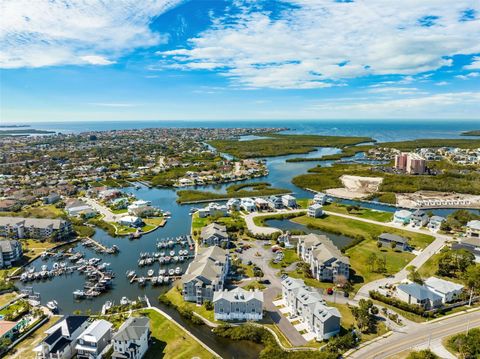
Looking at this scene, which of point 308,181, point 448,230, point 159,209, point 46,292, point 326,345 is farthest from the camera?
point 308,181

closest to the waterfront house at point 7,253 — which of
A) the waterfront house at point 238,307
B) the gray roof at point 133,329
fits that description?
the gray roof at point 133,329

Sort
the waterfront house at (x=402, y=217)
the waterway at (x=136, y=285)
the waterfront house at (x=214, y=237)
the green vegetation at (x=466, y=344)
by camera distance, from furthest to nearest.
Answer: the waterfront house at (x=402, y=217) → the waterfront house at (x=214, y=237) → the waterway at (x=136, y=285) → the green vegetation at (x=466, y=344)

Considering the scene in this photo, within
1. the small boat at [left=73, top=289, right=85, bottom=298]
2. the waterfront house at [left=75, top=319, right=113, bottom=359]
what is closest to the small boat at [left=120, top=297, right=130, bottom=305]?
the small boat at [left=73, top=289, right=85, bottom=298]

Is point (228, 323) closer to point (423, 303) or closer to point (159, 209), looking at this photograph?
point (423, 303)

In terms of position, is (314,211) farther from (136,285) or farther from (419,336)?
(136,285)

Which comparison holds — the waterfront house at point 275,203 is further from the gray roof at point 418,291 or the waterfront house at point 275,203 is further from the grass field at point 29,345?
the grass field at point 29,345

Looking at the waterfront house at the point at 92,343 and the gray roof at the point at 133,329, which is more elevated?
the gray roof at the point at 133,329

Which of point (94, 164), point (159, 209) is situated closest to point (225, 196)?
point (159, 209)
